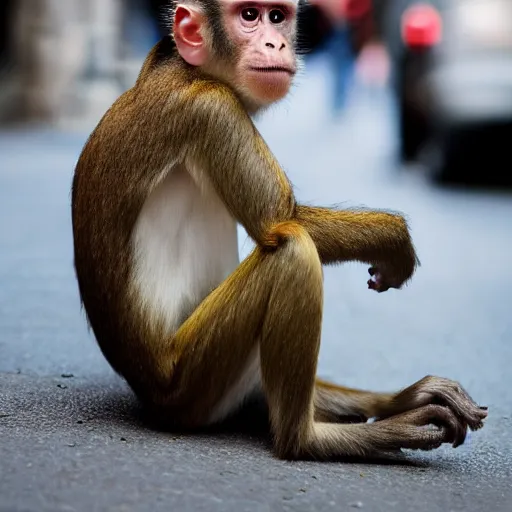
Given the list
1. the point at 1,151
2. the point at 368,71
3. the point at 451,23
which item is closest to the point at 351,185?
the point at 451,23

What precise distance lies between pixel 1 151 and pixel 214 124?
10999 millimetres

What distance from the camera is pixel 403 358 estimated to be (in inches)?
236

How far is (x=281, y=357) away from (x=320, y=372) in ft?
6.54

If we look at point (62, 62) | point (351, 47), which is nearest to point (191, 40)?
point (62, 62)

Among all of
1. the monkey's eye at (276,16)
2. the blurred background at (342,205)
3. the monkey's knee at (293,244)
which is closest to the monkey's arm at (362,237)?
the monkey's knee at (293,244)

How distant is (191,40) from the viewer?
4.10 m

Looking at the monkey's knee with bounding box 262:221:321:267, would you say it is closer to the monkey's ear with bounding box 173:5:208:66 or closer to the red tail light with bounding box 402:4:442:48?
the monkey's ear with bounding box 173:5:208:66

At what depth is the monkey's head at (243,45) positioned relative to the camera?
4.06 metres

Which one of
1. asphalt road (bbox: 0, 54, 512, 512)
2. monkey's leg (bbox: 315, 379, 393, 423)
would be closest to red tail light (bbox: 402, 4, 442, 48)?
asphalt road (bbox: 0, 54, 512, 512)

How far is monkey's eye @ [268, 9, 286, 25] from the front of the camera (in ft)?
13.7

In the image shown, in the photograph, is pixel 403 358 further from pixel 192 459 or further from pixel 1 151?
pixel 1 151

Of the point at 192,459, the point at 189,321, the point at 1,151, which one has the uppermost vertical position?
the point at 189,321

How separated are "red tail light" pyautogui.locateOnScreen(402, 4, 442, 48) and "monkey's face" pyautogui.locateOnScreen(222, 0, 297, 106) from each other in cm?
815

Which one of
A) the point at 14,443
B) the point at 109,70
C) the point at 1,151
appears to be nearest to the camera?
the point at 14,443
